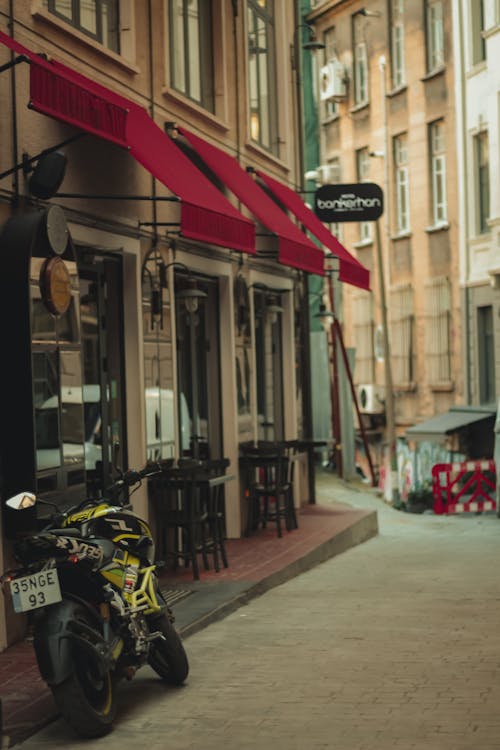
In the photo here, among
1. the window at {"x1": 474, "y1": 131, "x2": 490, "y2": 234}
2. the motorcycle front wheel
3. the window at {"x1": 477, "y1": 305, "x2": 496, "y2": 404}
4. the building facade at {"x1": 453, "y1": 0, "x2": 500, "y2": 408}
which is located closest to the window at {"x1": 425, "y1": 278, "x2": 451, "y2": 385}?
the building facade at {"x1": 453, "y1": 0, "x2": 500, "y2": 408}

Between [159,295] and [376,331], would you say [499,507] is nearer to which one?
[159,295]

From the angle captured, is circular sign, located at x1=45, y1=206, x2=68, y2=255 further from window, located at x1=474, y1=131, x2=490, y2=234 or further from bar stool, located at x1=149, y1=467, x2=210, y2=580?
window, located at x1=474, y1=131, x2=490, y2=234

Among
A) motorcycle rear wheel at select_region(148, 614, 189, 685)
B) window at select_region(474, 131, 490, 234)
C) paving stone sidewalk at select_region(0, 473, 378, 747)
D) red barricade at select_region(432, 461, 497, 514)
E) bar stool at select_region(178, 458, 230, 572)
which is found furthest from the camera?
window at select_region(474, 131, 490, 234)

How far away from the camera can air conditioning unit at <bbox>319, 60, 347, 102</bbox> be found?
41312 mm

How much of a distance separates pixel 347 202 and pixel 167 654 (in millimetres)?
Result: 10814

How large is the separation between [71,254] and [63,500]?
1.88 meters

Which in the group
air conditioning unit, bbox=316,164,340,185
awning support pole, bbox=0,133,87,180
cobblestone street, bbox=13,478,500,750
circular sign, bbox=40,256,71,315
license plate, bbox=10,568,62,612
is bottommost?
cobblestone street, bbox=13,478,500,750

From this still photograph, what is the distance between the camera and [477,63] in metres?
32.7

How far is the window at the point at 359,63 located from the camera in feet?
135

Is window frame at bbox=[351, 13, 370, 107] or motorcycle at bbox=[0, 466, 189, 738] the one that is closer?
motorcycle at bbox=[0, 466, 189, 738]

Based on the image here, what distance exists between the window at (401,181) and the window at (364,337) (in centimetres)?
306

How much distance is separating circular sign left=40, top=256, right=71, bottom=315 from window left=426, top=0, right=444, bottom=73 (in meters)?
26.7

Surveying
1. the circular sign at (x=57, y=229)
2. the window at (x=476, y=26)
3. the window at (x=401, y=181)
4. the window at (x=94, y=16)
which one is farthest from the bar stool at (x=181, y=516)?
the window at (x=401, y=181)

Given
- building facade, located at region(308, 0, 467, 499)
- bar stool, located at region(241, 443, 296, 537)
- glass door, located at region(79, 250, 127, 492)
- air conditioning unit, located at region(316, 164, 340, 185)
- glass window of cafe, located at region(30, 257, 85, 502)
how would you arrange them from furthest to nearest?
air conditioning unit, located at region(316, 164, 340, 185) < building facade, located at region(308, 0, 467, 499) < bar stool, located at region(241, 443, 296, 537) < glass door, located at region(79, 250, 127, 492) < glass window of cafe, located at region(30, 257, 85, 502)
